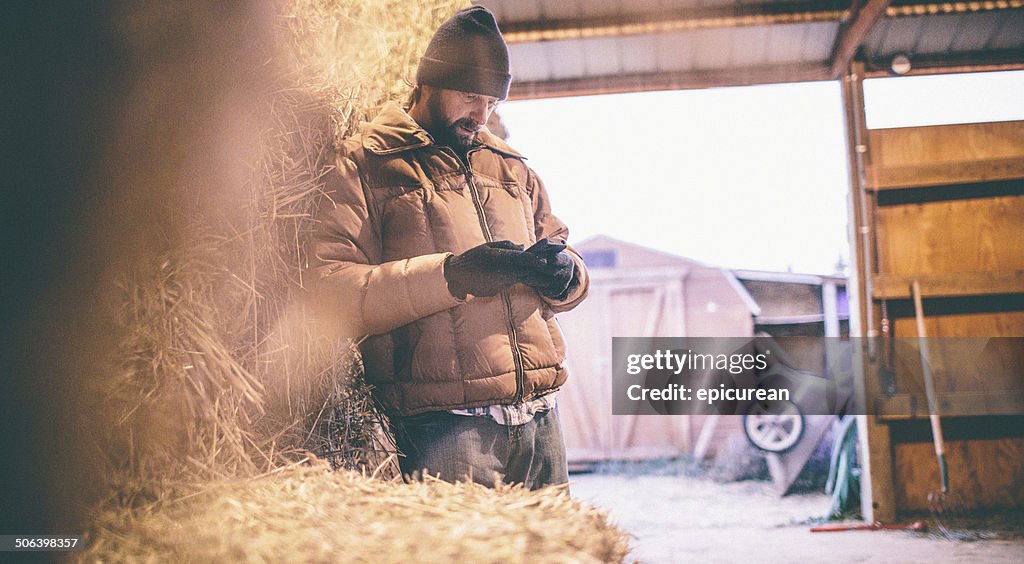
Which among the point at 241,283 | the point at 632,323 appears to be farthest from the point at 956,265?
the point at 241,283

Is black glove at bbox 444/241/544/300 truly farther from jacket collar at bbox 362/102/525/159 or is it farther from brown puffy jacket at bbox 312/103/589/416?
jacket collar at bbox 362/102/525/159

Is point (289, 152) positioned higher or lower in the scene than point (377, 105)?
lower

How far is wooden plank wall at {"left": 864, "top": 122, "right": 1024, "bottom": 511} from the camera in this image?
314cm

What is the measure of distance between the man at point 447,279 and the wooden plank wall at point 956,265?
2.70 meters

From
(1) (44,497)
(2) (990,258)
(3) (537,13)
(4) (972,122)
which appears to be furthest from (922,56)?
(1) (44,497)

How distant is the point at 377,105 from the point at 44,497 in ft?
2.80

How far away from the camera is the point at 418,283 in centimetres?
103

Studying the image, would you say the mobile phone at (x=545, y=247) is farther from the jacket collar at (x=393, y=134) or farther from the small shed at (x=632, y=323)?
the small shed at (x=632, y=323)

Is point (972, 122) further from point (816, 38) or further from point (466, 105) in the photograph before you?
point (466, 105)

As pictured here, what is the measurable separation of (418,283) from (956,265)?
121 inches

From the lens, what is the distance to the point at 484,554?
2.16 feet

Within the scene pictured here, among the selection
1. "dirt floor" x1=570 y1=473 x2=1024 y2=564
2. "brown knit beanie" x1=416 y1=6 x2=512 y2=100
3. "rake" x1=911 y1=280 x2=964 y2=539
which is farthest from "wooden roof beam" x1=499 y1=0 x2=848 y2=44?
"brown knit beanie" x1=416 y1=6 x2=512 y2=100

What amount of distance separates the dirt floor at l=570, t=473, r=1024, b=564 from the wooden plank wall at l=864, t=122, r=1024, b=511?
29cm

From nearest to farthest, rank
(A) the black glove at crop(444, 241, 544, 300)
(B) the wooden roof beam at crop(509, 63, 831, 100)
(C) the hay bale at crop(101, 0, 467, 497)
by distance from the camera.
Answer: (C) the hay bale at crop(101, 0, 467, 497), (A) the black glove at crop(444, 241, 544, 300), (B) the wooden roof beam at crop(509, 63, 831, 100)
